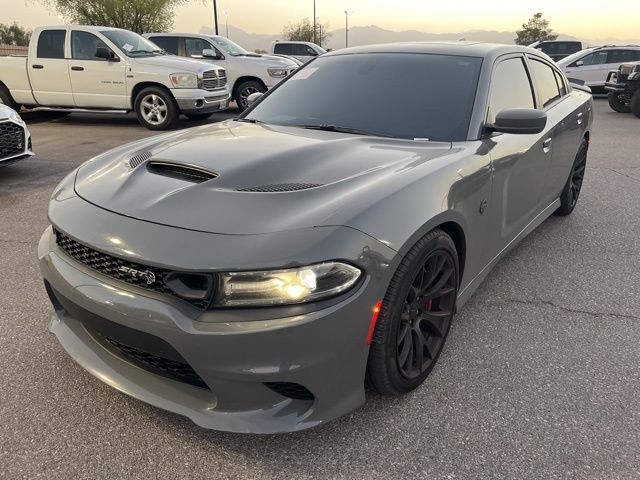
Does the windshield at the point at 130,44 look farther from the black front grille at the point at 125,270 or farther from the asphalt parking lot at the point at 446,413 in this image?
the black front grille at the point at 125,270

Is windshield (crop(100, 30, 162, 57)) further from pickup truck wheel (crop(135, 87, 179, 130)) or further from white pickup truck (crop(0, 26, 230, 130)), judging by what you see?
pickup truck wheel (crop(135, 87, 179, 130))

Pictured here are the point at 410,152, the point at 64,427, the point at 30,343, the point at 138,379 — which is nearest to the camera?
the point at 138,379

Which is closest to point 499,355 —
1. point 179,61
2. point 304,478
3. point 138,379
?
point 304,478

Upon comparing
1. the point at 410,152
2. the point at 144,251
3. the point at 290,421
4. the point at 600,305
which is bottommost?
the point at 600,305

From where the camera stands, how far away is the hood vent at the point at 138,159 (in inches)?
102

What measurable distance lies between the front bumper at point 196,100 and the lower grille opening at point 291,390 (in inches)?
356

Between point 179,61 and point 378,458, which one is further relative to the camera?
point 179,61

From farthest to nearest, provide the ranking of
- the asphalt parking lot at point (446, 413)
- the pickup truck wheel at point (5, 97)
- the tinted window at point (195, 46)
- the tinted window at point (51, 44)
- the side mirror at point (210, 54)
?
the tinted window at point (195, 46) → the side mirror at point (210, 54) → the pickup truck wheel at point (5, 97) → the tinted window at point (51, 44) → the asphalt parking lot at point (446, 413)

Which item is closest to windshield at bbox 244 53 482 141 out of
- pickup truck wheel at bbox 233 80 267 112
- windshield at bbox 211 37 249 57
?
pickup truck wheel at bbox 233 80 267 112

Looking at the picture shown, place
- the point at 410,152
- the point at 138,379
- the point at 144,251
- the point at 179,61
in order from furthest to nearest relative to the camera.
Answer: the point at 179,61
the point at 410,152
the point at 138,379
the point at 144,251

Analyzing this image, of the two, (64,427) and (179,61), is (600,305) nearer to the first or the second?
(64,427)

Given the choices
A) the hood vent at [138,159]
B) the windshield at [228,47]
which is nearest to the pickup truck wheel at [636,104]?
the windshield at [228,47]

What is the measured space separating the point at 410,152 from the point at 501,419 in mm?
1323

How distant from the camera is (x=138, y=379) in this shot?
2.08 meters
